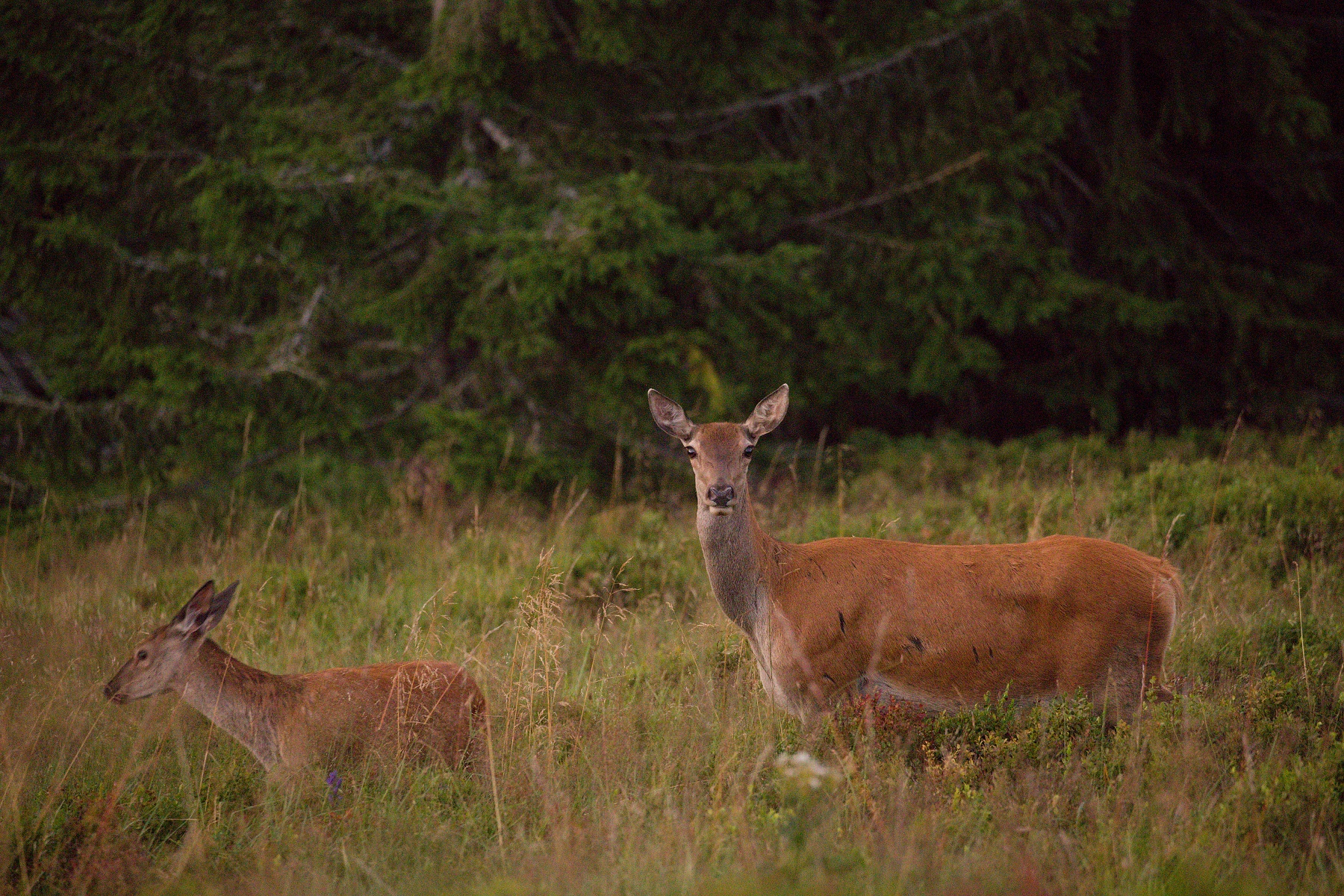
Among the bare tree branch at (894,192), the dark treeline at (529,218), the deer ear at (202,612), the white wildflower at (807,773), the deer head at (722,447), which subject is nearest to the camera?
the white wildflower at (807,773)

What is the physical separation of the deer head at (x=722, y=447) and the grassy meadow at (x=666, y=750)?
762 millimetres

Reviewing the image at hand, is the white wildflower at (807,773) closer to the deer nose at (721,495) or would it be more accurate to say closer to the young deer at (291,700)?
the deer nose at (721,495)

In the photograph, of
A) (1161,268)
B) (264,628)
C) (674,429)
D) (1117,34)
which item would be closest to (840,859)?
(674,429)

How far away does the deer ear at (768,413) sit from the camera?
534cm

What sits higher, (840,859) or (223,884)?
(840,859)

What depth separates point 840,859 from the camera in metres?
3.24

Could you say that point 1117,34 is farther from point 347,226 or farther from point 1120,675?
point 1120,675

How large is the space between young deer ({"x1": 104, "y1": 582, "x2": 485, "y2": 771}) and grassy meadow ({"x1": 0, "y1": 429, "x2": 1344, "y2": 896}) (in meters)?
0.15

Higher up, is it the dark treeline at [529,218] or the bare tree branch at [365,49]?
the bare tree branch at [365,49]

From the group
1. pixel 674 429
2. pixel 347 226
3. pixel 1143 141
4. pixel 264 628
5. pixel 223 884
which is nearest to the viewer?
pixel 223 884

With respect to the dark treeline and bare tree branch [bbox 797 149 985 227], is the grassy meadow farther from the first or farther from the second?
bare tree branch [bbox 797 149 985 227]

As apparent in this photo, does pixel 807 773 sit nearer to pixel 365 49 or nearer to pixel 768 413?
pixel 768 413

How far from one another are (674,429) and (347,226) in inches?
206

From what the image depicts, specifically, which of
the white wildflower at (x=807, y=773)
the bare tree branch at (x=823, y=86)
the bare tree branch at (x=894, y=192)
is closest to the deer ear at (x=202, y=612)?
the white wildflower at (x=807, y=773)
